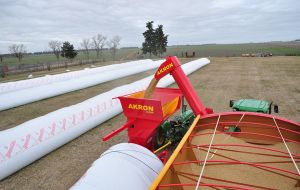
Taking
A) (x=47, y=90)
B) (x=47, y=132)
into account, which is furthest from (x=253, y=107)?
(x=47, y=90)

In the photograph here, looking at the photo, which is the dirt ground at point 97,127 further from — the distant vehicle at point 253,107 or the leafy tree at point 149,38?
the leafy tree at point 149,38

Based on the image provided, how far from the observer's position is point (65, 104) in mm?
15625

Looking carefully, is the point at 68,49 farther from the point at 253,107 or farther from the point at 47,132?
the point at 253,107

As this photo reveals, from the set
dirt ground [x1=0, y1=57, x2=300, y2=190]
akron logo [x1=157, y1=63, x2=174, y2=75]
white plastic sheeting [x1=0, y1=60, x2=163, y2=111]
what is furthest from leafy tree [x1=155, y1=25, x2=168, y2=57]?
akron logo [x1=157, y1=63, x2=174, y2=75]

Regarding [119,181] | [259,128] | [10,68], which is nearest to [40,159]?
[119,181]

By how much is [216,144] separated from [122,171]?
1.84m

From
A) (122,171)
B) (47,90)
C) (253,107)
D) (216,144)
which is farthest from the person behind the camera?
(47,90)

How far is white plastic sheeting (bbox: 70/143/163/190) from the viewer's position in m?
4.40

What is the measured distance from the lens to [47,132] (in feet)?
27.1

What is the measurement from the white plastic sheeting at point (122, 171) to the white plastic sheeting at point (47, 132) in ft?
11.2

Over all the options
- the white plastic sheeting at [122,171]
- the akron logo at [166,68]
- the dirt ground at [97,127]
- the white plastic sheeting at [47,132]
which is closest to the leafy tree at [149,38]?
the dirt ground at [97,127]

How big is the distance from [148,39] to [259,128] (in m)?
61.4

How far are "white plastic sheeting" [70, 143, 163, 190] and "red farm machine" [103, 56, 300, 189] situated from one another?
0.72 m

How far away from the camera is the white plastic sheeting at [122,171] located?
173 inches
